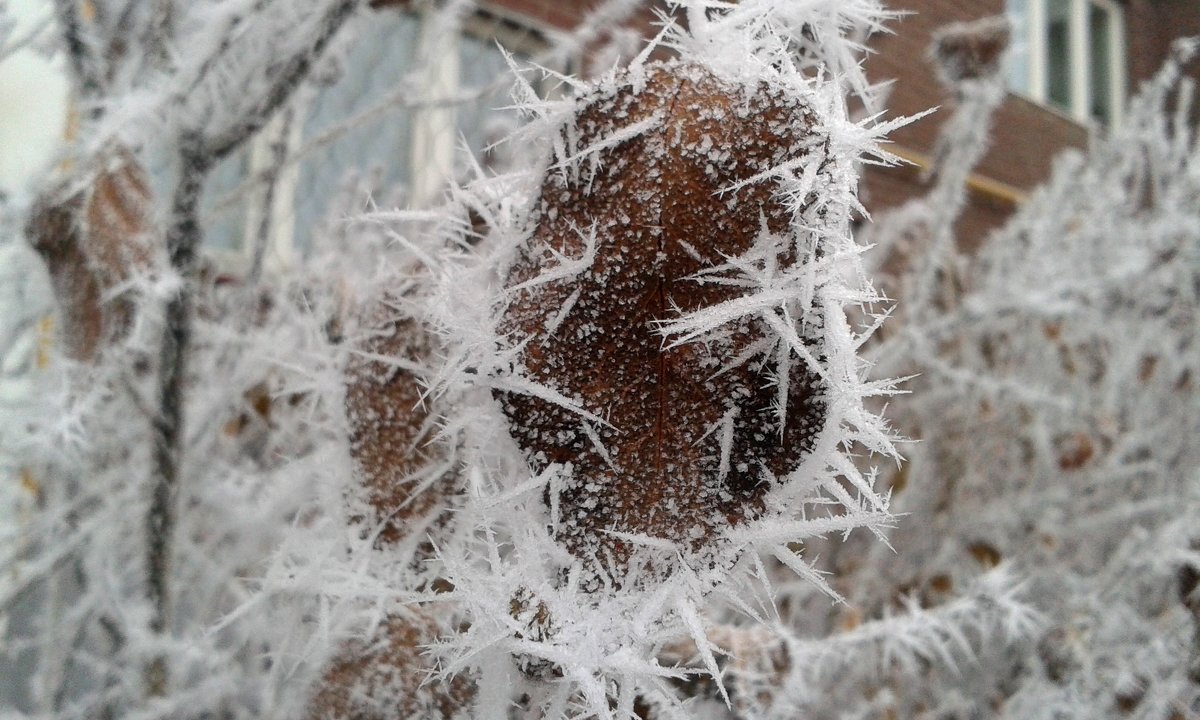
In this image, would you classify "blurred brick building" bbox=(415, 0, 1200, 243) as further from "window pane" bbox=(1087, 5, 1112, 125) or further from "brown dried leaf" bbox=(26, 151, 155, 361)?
"brown dried leaf" bbox=(26, 151, 155, 361)

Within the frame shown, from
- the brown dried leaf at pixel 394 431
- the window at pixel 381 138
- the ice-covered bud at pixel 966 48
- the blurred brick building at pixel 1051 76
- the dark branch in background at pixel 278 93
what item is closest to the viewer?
the brown dried leaf at pixel 394 431

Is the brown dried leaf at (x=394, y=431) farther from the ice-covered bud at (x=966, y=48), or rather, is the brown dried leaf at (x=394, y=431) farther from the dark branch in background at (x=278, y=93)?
the ice-covered bud at (x=966, y=48)

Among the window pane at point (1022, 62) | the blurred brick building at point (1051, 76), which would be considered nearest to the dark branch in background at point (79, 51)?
the blurred brick building at point (1051, 76)

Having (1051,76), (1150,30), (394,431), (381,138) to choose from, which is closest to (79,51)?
(394,431)

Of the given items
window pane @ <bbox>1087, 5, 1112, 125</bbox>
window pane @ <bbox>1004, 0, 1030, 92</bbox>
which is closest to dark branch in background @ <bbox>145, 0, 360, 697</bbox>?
window pane @ <bbox>1004, 0, 1030, 92</bbox>

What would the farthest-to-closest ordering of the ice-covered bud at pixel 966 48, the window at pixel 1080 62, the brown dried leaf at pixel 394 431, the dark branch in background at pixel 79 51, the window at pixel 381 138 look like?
1. the window at pixel 1080 62
2. the window at pixel 381 138
3. the ice-covered bud at pixel 966 48
4. the dark branch in background at pixel 79 51
5. the brown dried leaf at pixel 394 431

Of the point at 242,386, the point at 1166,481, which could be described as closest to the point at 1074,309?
the point at 1166,481

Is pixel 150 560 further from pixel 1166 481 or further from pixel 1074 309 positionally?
pixel 1166 481
